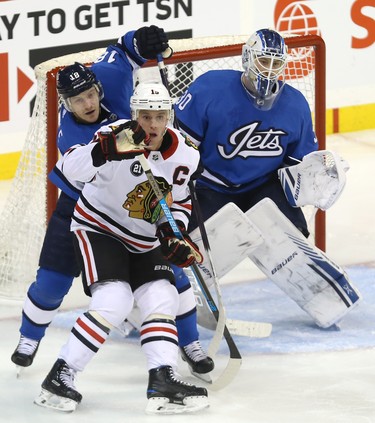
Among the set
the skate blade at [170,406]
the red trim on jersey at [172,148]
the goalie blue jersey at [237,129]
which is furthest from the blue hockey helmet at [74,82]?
the skate blade at [170,406]

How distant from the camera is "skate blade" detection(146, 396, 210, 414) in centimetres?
425

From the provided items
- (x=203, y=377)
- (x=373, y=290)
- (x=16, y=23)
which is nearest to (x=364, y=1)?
(x=16, y=23)

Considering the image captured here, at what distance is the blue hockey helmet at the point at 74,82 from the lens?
4488mm

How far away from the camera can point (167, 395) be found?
4250mm

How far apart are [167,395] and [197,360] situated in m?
0.39

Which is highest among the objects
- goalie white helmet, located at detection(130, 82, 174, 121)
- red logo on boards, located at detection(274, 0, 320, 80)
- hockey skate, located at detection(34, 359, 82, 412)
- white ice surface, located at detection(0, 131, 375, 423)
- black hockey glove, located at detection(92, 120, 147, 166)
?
goalie white helmet, located at detection(130, 82, 174, 121)

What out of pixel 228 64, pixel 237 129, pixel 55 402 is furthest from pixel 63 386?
pixel 228 64

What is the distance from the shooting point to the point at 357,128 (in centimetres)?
779

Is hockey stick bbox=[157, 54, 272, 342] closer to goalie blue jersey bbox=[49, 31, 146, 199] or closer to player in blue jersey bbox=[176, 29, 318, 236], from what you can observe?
goalie blue jersey bbox=[49, 31, 146, 199]

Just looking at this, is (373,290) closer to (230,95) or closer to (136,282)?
(230,95)

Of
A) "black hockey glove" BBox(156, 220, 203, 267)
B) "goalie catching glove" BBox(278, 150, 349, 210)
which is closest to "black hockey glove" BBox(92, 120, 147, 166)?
"black hockey glove" BBox(156, 220, 203, 267)

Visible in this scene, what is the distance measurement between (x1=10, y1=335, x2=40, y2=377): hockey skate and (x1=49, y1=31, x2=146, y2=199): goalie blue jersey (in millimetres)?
474

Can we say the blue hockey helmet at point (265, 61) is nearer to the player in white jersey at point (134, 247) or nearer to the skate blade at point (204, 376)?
the player in white jersey at point (134, 247)

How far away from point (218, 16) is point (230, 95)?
2.11m
